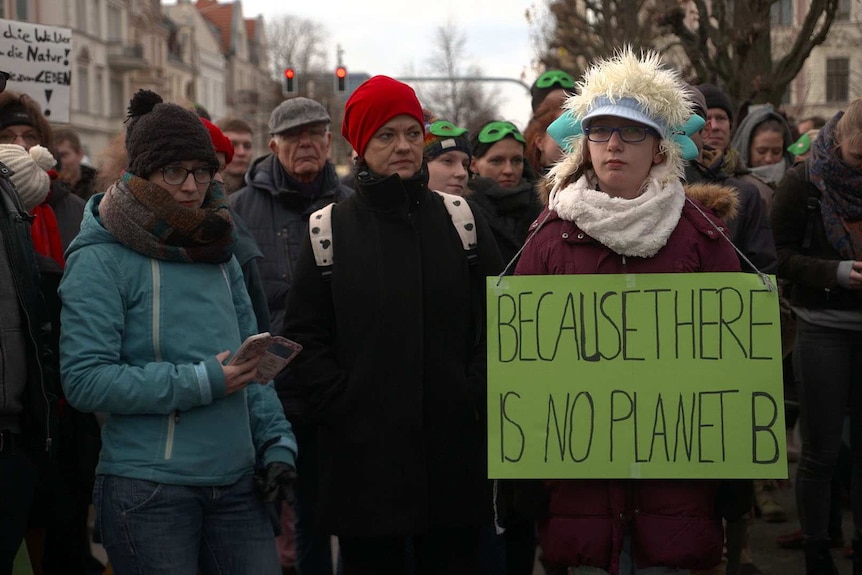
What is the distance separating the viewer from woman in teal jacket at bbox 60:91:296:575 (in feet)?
11.2

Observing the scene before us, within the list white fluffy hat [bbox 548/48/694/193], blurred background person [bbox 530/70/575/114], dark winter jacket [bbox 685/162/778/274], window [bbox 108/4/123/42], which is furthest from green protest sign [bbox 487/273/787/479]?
window [bbox 108/4/123/42]

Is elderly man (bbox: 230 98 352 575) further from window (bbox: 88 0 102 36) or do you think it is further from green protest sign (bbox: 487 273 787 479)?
window (bbox: 88 0 102 36)

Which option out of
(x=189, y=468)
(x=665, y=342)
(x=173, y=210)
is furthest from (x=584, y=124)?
(x=189, y=468)

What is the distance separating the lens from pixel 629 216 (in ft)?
11.0

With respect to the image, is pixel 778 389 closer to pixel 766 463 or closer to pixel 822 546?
pixel 766 463

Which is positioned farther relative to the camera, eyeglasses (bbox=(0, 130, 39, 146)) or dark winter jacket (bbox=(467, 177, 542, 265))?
dark winter jacket (bbox=(467, 177, 542, 265))

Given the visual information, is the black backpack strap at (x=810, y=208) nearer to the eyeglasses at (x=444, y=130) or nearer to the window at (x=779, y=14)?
the eyeglasses at (x=444, y=130)

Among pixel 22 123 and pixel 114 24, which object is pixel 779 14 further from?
pixel 114 24

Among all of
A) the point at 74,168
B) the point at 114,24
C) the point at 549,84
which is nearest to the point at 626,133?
the point at 549,84

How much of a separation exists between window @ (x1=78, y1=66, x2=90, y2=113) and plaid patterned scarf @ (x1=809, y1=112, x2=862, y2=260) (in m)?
53.6

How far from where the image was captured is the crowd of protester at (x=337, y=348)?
3.42 meters

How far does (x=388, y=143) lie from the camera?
13.1ft

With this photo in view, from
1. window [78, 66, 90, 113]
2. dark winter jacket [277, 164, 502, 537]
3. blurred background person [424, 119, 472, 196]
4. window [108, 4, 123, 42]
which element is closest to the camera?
dark winter jacket [277, 164, 502, 537]

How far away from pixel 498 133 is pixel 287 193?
106 centimetres
